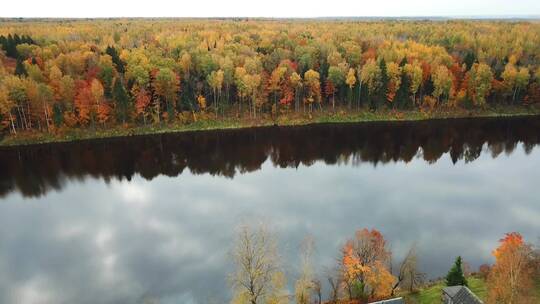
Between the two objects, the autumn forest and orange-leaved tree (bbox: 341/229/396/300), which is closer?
orange-leaved tree (bbox: 341/229/396/300)

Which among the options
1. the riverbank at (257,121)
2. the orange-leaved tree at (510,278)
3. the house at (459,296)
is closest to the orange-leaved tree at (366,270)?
the house at (459,296)

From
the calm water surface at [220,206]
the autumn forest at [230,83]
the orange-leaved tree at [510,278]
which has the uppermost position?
the autumn forest at [230,83]

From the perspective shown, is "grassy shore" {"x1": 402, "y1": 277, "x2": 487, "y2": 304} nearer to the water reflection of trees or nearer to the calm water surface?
the calm water surface

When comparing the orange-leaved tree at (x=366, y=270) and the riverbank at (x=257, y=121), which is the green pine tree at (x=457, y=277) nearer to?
the orange-leaved tree at (x=366, y=270)

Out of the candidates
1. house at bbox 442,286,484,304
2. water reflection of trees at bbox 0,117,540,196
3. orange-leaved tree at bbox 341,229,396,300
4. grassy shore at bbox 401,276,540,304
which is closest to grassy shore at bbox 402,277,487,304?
grassy shore at bbox 401,276,540,304

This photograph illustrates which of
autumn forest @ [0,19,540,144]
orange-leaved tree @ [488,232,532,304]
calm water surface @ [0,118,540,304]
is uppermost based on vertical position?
autumn forest @ [0,19,540,144]

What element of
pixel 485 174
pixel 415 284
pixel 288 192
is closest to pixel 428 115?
pixel 485 174

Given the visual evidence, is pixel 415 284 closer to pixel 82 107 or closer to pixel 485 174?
pixel 485 174
